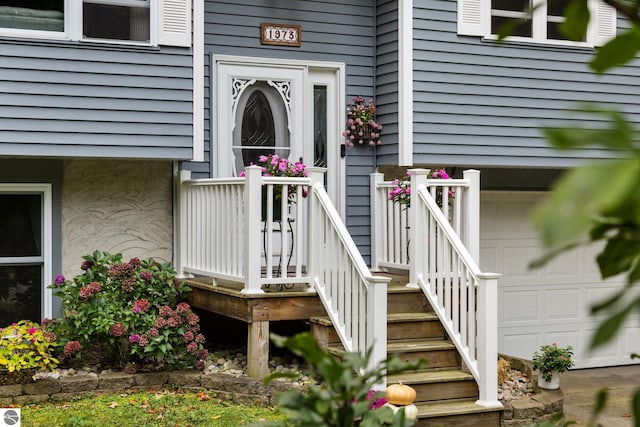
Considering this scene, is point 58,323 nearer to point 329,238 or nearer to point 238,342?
point 238,342

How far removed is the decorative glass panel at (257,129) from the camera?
329 inches

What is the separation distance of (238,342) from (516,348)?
11.4 feet

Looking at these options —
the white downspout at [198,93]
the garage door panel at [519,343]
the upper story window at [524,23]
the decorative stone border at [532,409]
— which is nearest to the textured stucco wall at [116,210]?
the white downspout at [198,93]

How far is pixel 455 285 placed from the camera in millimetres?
6824

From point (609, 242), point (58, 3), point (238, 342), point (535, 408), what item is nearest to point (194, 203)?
Answer: point (238, 342)

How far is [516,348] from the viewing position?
998cm

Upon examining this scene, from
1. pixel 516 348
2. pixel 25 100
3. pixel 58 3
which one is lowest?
pixel 516 348

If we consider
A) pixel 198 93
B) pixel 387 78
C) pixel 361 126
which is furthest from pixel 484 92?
pixel 198 93

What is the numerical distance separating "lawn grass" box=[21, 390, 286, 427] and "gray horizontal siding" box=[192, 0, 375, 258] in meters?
2.36

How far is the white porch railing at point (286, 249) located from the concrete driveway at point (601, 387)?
1.93 m

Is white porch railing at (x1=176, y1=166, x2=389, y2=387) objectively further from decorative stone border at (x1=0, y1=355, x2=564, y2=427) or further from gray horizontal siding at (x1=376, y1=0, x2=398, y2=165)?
gray horizontal siding at (x1=376, y1=0, x2=398, y2=165)

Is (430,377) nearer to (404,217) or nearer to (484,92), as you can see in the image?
(404,217)

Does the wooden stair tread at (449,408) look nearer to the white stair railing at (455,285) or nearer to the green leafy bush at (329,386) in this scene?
the white stair railing at (455,285)

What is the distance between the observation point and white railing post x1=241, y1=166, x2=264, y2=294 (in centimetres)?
671
